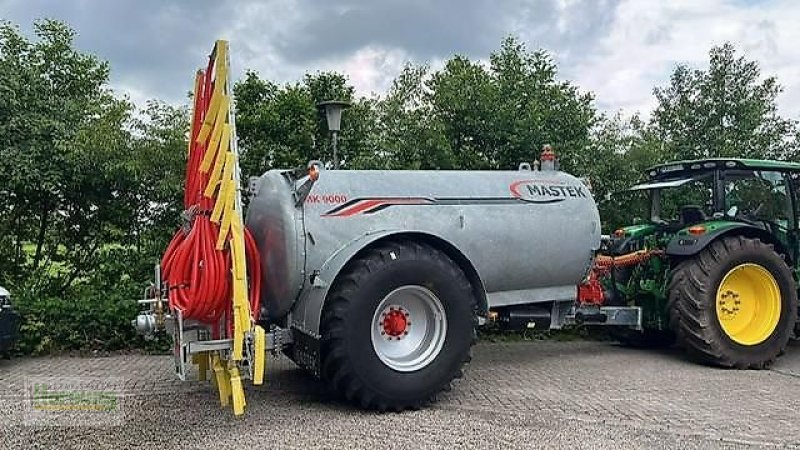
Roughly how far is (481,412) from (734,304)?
11.0 ft

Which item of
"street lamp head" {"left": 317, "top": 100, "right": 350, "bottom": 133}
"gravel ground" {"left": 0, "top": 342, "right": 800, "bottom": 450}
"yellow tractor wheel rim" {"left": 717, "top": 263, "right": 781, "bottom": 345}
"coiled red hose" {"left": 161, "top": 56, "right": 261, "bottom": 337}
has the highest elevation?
"street lamp head" {"left": 317, "top": 100, "right": 350, "bottom": 133}

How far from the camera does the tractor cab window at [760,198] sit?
7.98 m

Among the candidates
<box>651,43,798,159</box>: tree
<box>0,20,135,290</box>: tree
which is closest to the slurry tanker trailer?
<box>0,20,135,290</box>: tree

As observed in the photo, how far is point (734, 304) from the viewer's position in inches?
Result: 301

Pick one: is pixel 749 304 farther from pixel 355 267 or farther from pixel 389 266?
pixel 355 267

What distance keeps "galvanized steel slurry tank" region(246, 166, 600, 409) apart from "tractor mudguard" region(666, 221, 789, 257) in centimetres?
165

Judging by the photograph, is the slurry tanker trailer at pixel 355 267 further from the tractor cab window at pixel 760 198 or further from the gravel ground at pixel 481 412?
the tractor cab window at pixel 760 198

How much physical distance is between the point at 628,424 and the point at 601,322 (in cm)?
242

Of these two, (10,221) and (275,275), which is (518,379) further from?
(10,221)

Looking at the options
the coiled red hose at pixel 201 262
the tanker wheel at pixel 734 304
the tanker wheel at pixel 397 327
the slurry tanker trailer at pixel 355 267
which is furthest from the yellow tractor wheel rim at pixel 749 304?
the coiled red hose at pixel 201 262

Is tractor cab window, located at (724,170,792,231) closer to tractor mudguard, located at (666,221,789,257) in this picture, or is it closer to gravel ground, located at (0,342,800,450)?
tractor mudguard, located at (666,221,789,257)

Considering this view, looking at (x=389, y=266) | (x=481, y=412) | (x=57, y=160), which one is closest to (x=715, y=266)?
(x=481, y=412)

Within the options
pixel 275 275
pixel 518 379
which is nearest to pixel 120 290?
pixel 275 275

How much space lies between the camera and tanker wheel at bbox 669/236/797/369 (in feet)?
23.8
